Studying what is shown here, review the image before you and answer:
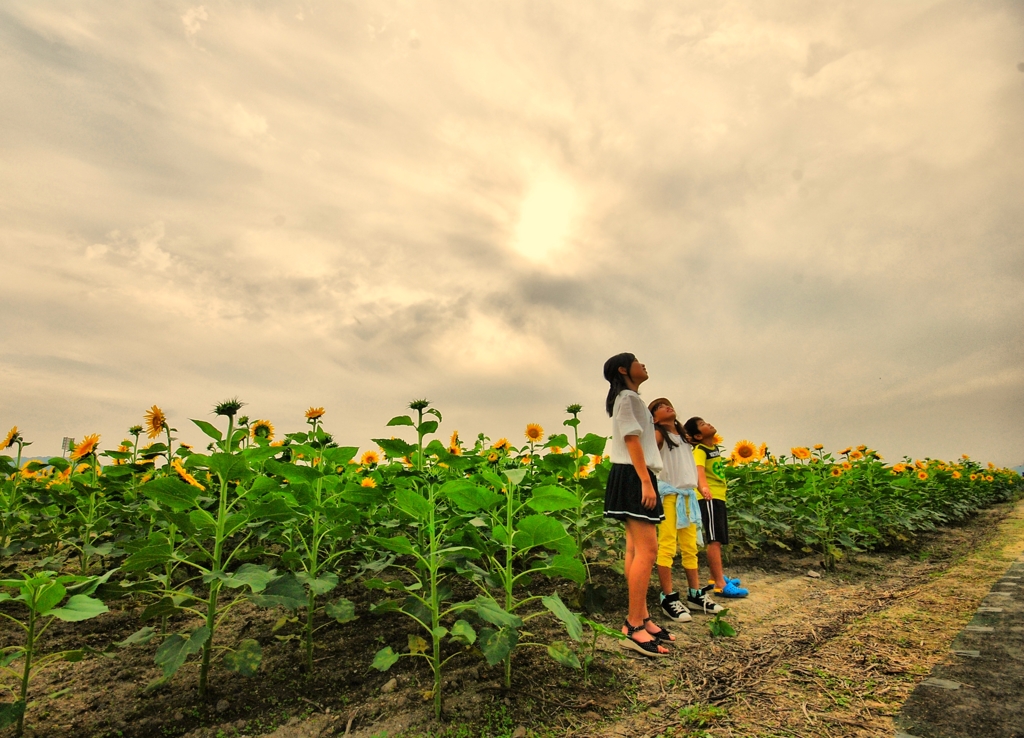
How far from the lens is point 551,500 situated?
2.65 meters

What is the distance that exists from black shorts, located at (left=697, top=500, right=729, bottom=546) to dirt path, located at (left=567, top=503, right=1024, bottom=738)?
0.55 metres

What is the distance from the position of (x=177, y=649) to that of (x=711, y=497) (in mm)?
3910

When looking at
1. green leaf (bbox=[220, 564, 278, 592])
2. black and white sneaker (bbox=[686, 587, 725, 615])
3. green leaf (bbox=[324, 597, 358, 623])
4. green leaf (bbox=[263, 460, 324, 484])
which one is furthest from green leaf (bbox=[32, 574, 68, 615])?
black and white sneaker (bbox=[686, 587, 725, 615])

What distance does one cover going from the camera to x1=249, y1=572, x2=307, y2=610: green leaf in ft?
7.32

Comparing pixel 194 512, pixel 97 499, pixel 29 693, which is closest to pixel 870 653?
pixel 194 512

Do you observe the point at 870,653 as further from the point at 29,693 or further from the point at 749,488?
the point at 29,693

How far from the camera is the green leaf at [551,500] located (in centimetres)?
263

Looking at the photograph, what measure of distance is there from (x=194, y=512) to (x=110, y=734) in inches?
38.1

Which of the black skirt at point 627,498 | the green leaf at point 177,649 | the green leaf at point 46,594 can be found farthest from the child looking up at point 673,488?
the green leaf at point 46,594

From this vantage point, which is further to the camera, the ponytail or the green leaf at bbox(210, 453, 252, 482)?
the ponytail

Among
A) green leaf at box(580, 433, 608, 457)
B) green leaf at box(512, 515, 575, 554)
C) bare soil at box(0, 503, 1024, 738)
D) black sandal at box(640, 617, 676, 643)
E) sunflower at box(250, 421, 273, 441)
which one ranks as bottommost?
bare soil at box(0, 503, 1024, 738)

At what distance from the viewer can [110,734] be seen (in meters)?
2.28

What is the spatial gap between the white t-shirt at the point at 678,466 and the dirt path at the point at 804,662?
96 cm

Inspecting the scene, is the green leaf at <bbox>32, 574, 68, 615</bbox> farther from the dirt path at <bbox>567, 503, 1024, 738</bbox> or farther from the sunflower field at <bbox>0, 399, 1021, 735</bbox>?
the dirt path at <bbox>567, 503, 1024, 738</bbox>
